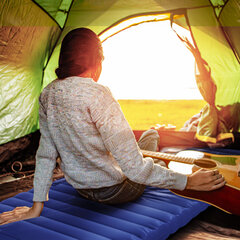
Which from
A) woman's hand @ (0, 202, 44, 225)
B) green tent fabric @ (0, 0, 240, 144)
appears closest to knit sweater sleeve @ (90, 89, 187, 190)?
woman's hand @ (0, 202, 44, 225)

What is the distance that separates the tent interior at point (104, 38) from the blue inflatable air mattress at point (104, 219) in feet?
2.99

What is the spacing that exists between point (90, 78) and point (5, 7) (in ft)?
4.14

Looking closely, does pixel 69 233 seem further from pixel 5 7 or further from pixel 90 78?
pixel 5 7

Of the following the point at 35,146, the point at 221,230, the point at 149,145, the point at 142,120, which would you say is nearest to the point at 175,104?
the point at 142,120

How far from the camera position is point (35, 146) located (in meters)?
2.58

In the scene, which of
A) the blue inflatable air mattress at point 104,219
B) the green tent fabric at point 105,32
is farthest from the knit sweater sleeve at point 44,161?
the green tent fabric at point 105,32

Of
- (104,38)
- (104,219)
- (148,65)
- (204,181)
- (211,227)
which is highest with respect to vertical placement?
(104,38)

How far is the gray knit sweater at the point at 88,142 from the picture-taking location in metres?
1.00

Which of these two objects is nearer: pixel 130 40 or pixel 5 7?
pixel 5 7

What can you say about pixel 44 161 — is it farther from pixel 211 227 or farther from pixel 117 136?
pixel 211 227

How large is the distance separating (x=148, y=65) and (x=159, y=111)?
0.62m

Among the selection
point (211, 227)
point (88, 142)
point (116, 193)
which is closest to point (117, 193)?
point (116, 193)

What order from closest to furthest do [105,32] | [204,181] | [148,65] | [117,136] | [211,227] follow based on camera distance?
[117,136] < [204,181] < [211,227] < [105,32] < [148,65]

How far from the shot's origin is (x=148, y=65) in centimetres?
367
